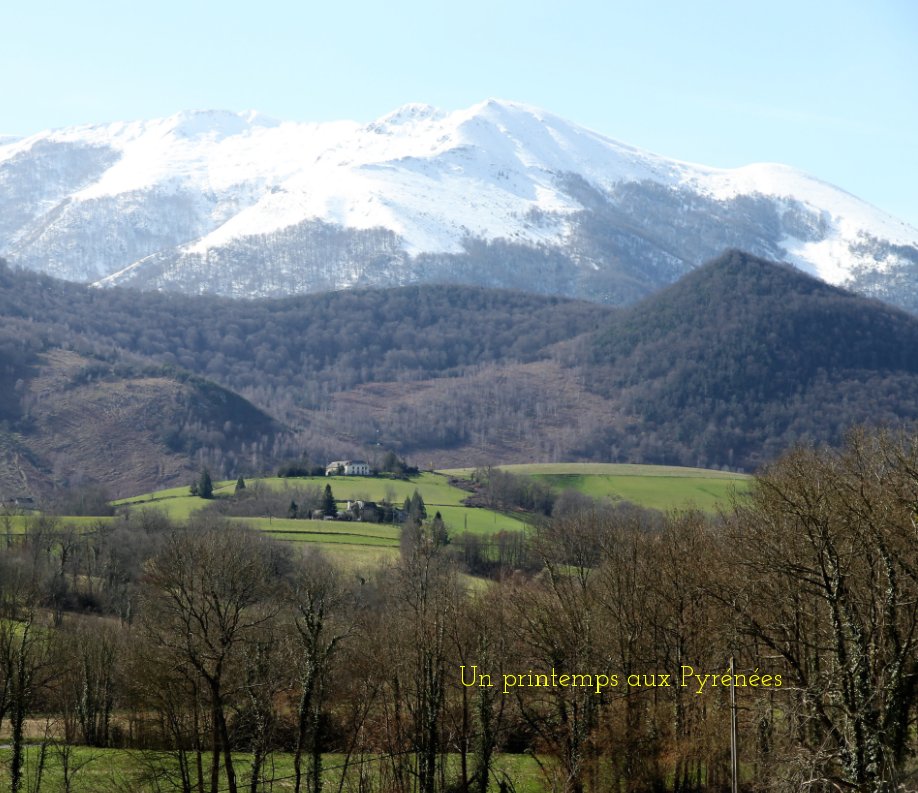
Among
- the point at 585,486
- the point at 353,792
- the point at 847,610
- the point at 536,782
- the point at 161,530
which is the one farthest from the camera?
the point at 585,486

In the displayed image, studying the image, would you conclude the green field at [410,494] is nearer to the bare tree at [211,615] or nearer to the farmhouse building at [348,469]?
the farmhouse building at [348,469]

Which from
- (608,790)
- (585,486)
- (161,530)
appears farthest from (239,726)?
(585,486)

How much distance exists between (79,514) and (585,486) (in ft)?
243

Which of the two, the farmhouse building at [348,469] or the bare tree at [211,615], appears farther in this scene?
the farmhouse building at [348,469]

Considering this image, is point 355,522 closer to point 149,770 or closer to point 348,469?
point 348,469

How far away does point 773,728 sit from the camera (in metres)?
46.4

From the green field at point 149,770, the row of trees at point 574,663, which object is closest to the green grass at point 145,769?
the green field at point 149,770

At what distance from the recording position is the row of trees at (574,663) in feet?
118

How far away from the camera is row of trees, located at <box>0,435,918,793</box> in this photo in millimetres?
35969

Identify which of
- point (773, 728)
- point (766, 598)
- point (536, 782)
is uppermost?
point (766, 598)

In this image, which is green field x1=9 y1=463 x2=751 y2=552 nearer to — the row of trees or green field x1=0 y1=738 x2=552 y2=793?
the row of trees

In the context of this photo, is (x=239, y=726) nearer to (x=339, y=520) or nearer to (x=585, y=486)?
(x=339, y=520)

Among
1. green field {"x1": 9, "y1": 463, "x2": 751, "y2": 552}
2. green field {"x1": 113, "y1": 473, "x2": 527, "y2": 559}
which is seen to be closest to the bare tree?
green field {"x1": 9, "y1": 463, "x2": 751, "y2": 552}

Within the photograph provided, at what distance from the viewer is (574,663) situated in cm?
4872
